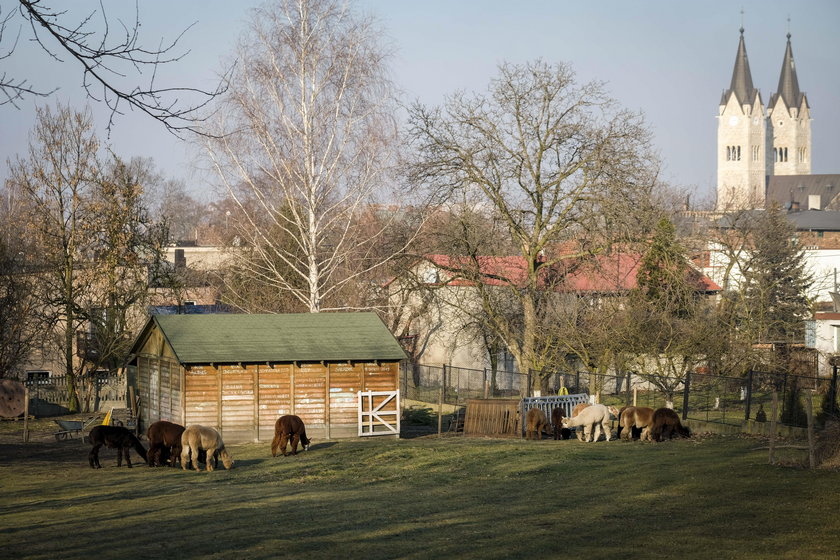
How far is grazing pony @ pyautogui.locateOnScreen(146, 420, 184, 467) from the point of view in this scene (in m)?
24.1

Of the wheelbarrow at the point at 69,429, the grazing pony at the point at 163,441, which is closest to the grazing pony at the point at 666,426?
the grazing pony at the point at 163,441

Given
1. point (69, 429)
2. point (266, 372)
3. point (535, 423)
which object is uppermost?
point (266, 372)

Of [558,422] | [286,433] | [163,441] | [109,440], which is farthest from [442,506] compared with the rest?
[558,422]

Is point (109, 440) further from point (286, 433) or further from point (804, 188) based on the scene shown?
point (804, 188)

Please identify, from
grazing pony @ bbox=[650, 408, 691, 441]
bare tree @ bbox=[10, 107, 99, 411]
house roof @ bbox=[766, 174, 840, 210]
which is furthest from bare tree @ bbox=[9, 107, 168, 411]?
house roof @ bbox=[766, 174, 840, 210]

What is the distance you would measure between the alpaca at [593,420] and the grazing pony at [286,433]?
25.7 feet

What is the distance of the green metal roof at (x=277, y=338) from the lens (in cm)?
2995

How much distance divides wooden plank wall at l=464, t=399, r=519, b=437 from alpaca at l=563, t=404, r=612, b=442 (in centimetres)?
220

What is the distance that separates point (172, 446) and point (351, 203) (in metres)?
14.1

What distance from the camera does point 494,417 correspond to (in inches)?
1195

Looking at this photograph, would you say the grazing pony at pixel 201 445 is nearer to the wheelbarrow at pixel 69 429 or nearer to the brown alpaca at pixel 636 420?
the wheelbarrow at pixel 69 429

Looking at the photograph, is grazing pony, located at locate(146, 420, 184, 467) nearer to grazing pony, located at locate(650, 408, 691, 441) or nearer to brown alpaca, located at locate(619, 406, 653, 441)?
brown alpaca, located at locate(619, 406, 653, 441)

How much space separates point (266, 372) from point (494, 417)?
720cm

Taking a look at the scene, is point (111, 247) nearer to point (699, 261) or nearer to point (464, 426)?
point (464, 426)
